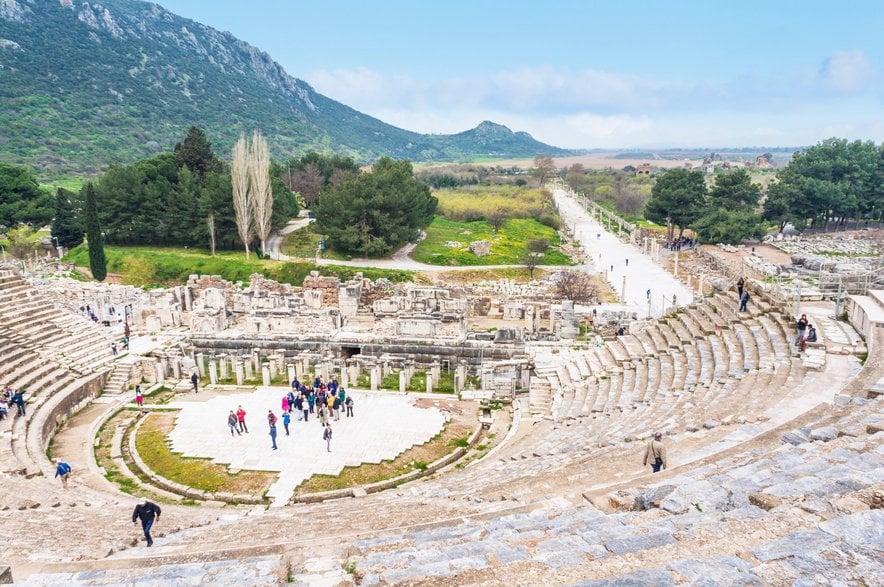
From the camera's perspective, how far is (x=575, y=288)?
122ft

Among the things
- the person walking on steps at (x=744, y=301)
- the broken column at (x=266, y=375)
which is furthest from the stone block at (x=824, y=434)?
the broken column at (x=266, y=375)

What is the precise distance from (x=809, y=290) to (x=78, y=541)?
73.2 ft

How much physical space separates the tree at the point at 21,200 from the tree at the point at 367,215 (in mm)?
24196

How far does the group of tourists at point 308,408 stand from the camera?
19391 mm

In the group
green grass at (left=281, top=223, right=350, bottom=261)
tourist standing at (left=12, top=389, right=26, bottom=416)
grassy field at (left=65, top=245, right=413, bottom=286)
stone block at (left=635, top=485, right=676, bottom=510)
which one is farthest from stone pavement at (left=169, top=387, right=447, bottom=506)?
green grass at (left=281, top=223, right=350, bottom=261)

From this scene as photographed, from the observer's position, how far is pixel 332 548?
724cm

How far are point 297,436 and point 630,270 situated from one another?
33.6m

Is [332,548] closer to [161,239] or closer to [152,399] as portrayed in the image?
[152,399]

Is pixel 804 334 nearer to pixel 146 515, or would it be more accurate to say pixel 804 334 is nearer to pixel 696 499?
pixel 696 499

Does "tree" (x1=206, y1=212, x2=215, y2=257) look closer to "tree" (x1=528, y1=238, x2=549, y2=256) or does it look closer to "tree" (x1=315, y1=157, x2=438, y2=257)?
"tree" (x1=315, y1=157, x2=438, y2=257)

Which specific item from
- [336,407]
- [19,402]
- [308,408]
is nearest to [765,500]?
[336,407]

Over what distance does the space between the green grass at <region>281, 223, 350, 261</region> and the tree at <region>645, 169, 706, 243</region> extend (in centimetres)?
2877

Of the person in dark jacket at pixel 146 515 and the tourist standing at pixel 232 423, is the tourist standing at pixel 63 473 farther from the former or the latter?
the person in dark jacket at pixel 146 515

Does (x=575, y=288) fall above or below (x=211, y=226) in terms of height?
below
